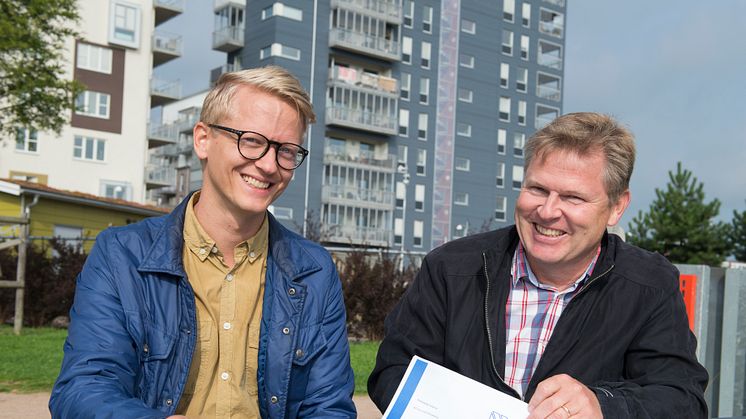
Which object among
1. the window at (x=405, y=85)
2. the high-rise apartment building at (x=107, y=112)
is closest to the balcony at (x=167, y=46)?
the high-rise apartment building at (x=107, y=112)

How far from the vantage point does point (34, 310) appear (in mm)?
14438

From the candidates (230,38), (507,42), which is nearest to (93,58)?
(230,38)

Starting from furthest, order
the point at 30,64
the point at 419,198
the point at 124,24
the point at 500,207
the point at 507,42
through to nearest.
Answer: the point at 507,42
the point at 500,207
the point at 419,198
the point at 124,24
the point at 30,64

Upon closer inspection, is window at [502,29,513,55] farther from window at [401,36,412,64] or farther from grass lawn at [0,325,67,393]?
grass lawn at [0,325,67,393]

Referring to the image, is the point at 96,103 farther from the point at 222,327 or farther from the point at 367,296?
the point at 222,327

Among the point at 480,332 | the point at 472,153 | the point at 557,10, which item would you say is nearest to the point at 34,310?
the point at 480,332

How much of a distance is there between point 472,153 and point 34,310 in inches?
2161

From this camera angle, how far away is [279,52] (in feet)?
187

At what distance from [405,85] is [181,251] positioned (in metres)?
61.9

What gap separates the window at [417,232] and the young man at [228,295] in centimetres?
5978

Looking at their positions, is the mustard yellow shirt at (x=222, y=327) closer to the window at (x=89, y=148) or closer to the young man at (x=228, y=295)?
the young man at (x=228, y=295)

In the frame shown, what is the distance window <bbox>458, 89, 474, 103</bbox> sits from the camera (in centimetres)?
6669

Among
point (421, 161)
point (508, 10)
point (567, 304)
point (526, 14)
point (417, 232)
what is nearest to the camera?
point (567, 304)

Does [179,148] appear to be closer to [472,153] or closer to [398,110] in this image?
[398,110]
